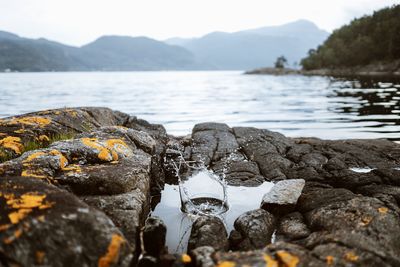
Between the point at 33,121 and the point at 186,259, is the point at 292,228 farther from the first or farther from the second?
the point at 33,121

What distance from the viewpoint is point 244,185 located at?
32.1 ft

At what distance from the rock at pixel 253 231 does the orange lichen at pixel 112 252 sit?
2.48m

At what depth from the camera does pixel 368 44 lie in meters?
104

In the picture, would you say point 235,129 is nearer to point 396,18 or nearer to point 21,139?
point 21,139

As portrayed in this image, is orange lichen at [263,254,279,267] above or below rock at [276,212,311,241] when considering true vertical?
above

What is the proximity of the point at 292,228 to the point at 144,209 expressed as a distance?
2879mm

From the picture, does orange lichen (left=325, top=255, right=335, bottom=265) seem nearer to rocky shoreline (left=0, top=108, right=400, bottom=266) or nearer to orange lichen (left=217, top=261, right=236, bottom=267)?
rocky shoreline (left=0, top=108, right=400, bottom=266)

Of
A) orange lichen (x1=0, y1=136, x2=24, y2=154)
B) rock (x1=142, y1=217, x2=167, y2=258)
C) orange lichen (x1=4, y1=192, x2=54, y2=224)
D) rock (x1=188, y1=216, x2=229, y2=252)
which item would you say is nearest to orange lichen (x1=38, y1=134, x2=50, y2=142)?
orange lichen (x1=0, y1=136, x2=24, y2=154)

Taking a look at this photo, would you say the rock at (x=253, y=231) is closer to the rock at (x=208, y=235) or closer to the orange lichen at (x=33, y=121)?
the rock at (x=208, y=235)

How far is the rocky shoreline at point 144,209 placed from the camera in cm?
406

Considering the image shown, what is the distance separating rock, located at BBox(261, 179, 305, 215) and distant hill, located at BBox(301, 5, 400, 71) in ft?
329

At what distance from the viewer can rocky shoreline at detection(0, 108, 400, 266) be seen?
4.06 metres

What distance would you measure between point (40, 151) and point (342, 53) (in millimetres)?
121831

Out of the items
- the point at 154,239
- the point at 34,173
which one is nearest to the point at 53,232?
the point at 154,239
